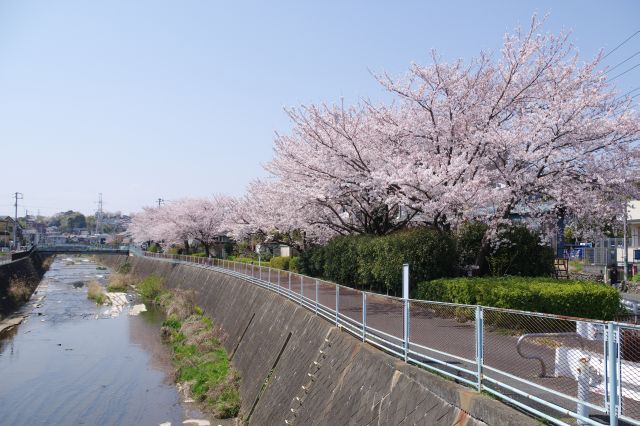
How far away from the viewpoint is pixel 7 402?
1686 cm

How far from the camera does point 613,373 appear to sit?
4.64 meters

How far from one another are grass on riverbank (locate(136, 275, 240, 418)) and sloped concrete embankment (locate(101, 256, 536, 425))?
0.46 meters

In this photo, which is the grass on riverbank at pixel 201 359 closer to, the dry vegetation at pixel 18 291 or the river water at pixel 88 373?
the river water at pixel 88 373

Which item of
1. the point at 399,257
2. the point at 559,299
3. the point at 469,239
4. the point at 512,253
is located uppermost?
the point at 469,239

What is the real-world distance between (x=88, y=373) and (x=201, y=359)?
4436mm

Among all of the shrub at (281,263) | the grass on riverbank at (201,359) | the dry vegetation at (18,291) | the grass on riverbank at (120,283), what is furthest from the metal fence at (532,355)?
the grass on riverbank at (120,283)

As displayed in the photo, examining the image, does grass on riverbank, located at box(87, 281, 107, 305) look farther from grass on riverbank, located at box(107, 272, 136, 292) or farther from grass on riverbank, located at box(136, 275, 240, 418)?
grass on riverbank, located at box(136, 275, 240, 418)

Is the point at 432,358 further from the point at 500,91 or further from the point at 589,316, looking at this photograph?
the point at 500,91

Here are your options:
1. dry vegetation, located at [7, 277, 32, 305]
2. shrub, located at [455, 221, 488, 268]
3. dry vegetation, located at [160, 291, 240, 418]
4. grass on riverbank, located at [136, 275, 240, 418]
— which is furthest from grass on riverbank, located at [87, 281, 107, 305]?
shrub, located at [455, 221, 488, 268]

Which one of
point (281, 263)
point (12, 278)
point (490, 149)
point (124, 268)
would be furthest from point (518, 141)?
point (124, 268)

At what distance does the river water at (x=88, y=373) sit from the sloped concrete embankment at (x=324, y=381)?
102 inches

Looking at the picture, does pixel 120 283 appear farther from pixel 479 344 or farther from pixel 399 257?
pixel 479 344

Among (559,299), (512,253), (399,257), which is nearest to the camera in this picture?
(559,299)

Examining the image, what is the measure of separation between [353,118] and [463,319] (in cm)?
1388
